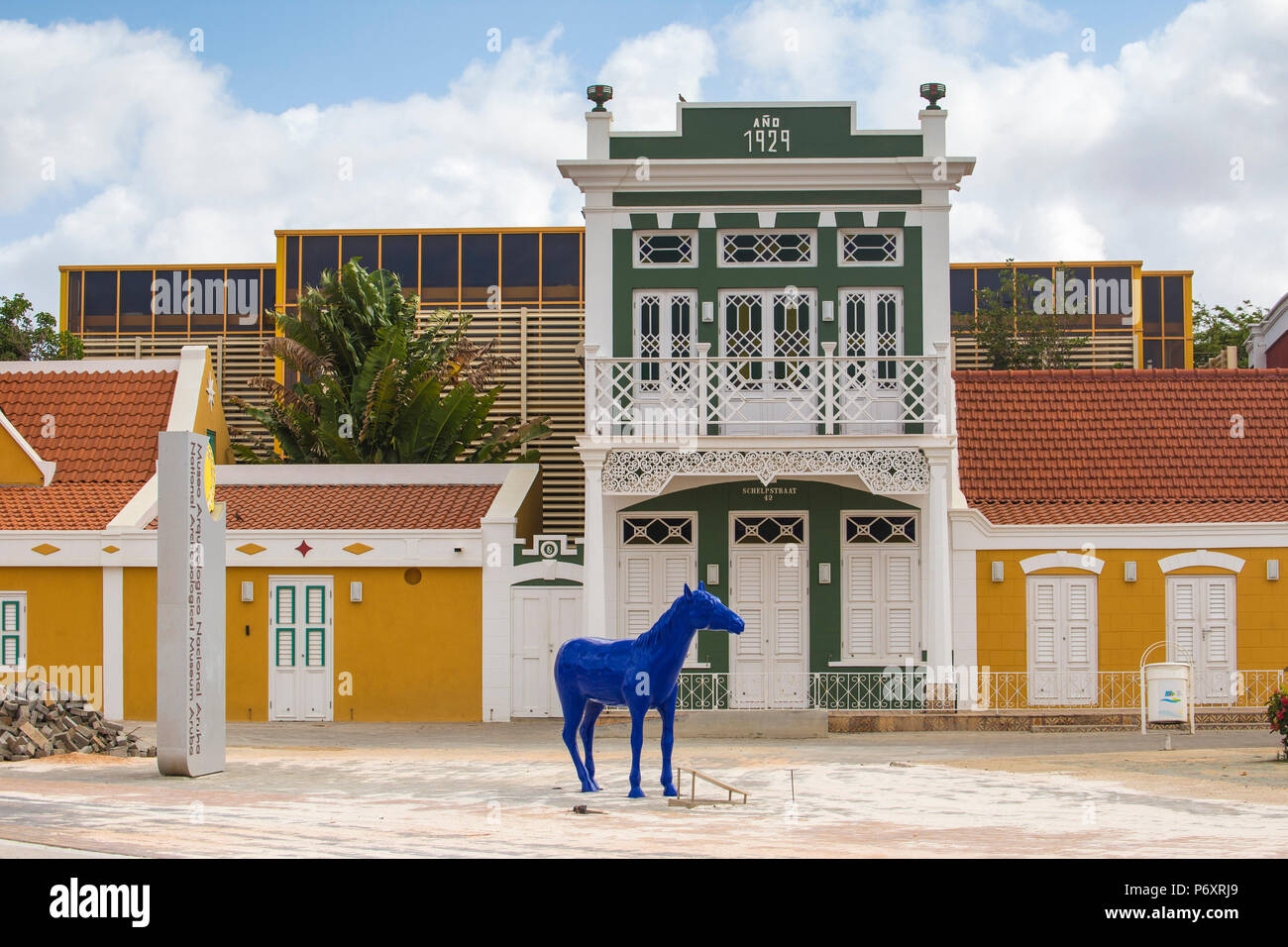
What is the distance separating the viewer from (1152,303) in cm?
4369

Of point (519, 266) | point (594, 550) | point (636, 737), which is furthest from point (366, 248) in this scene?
point (636, 737)

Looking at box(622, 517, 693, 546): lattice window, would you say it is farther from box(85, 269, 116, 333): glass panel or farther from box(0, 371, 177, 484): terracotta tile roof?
box(85, 269, 116, 333): glass panel

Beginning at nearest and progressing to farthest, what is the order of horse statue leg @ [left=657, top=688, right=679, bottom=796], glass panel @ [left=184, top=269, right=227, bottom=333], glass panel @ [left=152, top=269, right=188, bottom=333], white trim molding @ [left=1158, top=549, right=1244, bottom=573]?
horse statue leg @ [left=657, top=688, right=679, bottom=796] → white trim molding @ [left=1158, top=549, right=1244, bottom=573] → glass panel @ [left=152, top=269, right=188, bottom=333] → glass panel @ [left=184, top=269, right=227, bottom=333]

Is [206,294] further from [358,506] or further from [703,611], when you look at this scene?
[703,611]

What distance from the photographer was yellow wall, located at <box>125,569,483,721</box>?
20.6 metres

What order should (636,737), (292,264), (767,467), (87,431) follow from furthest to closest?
(292,264), (87,431), (767,467), (636,737)

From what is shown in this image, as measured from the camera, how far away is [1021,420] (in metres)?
22.9

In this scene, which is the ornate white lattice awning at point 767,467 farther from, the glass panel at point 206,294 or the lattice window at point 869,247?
the glass panel at point 206,294

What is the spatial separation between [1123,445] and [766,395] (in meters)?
5.73

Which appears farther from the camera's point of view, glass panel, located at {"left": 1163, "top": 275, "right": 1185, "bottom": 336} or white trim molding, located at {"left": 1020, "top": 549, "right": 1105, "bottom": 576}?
glass panel, located at {"left": 1163, "top": 275, "right": 1185, "bottom": 336}

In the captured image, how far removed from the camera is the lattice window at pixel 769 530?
68.5 feet

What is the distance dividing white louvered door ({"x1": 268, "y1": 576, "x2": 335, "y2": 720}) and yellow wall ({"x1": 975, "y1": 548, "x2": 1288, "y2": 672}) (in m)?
8.73

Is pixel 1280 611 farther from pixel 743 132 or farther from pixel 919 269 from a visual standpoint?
pixel 743 132

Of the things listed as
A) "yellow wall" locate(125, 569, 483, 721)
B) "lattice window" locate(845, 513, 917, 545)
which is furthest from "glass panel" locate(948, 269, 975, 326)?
"yellow wall" locate(125, 569, 483, 721)
